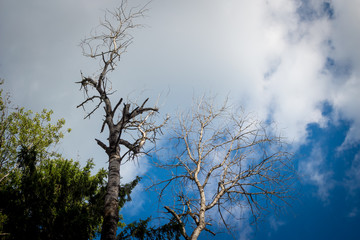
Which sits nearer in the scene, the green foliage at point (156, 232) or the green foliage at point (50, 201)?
the green foliage at point (156, 232)

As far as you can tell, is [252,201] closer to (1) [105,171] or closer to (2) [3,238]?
(1) [105,171]

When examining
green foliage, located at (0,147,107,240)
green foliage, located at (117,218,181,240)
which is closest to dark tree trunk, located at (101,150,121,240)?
green foliage, located at (117,218,181,240)

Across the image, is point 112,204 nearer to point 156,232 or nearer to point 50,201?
point 156,232

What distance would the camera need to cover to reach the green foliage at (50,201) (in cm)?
614

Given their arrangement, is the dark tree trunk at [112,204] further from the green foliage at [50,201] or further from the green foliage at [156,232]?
the green foliage at [50,201]

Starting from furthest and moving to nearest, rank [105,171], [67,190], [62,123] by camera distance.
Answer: [62,123], [105,171], [67,190]

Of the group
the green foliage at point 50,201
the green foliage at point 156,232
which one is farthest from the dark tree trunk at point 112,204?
the green foliage at point 50,201

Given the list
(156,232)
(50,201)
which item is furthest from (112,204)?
(50,201)

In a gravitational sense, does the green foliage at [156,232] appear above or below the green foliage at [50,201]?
below

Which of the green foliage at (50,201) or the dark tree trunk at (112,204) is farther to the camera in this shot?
the green foliage at (50,201)

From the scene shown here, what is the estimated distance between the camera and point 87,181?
801 centimetres

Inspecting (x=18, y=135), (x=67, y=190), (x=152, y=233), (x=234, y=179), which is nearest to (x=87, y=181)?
(x=67, y=190)

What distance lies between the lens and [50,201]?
698 centimetres

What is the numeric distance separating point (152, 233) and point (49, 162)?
5.52 metres
